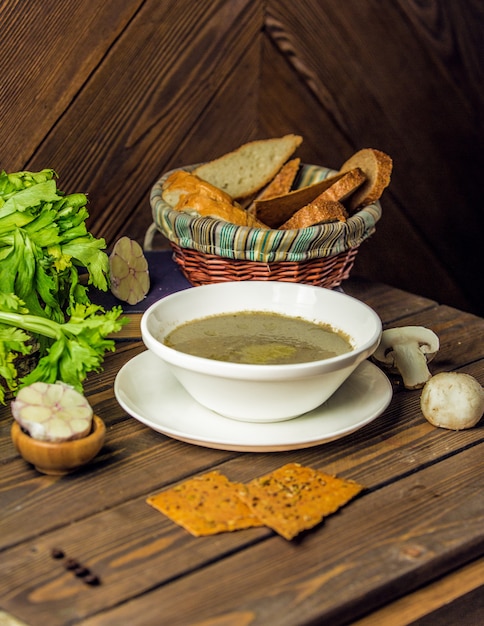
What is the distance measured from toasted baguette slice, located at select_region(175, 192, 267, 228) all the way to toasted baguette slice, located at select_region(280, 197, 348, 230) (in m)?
0.08

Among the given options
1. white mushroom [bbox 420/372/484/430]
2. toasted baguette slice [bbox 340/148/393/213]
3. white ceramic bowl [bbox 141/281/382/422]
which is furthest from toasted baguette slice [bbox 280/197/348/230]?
white mushroom [bbox 420/372/484/430]

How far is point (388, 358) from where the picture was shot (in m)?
1.31

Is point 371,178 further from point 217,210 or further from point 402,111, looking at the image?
point 402,111

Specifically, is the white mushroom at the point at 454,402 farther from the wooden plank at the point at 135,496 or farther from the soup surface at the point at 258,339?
the soup surface at the point at 258,339

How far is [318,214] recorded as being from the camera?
1.49 metres

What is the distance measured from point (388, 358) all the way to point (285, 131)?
1.03 meters

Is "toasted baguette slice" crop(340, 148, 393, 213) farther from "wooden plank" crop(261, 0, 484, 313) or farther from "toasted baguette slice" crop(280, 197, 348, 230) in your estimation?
"wooden plank" crop(261, 0, 484, 313)

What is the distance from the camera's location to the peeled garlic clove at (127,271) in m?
1.49

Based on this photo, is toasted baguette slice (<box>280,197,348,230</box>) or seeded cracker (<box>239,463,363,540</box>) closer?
seeded cracker (<box>239,463,363,540</box>)

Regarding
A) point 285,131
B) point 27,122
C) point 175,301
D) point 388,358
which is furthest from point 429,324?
point 27,122

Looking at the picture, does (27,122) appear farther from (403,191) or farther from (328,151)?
(403,191)

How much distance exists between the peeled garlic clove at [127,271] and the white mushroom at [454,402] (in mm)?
634

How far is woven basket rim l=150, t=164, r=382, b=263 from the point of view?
1433mm

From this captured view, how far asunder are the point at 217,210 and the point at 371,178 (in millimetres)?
352
